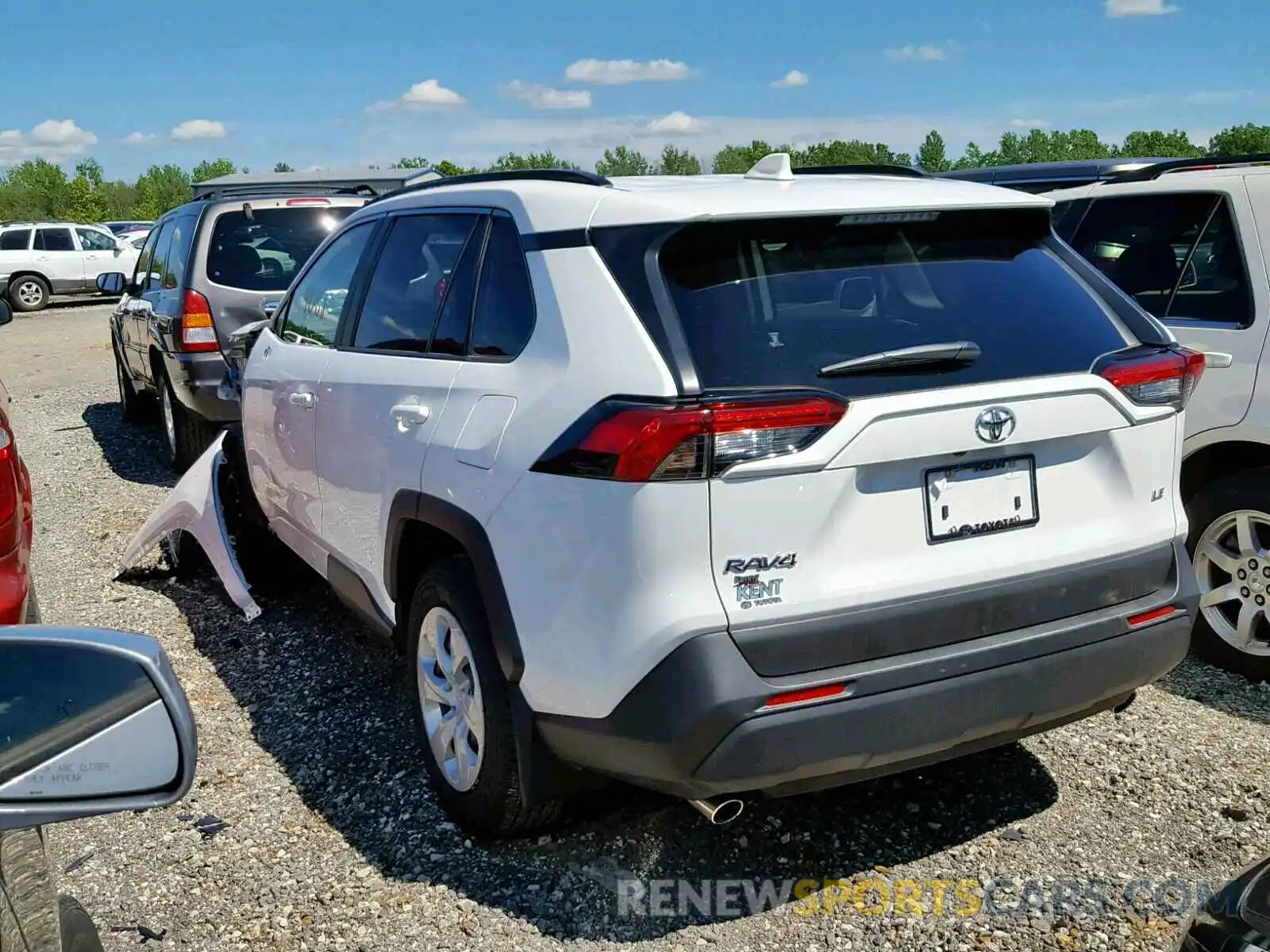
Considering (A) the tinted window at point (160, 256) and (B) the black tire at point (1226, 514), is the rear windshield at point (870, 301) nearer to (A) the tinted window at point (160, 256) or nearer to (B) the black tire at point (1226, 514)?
(B) the black tire at point (1226, 514)

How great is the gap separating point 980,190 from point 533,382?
1371 mm

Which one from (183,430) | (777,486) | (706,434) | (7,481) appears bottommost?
(183,430)

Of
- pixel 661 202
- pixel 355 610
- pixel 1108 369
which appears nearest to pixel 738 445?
pixel 661 202

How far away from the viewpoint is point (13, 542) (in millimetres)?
3582

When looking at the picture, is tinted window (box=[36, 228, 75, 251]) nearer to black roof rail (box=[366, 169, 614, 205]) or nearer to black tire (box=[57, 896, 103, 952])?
black roof rail (box=[366, 169, 614, 205])

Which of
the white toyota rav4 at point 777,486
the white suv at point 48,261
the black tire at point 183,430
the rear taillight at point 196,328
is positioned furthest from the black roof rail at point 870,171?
the white suv at point 48,261

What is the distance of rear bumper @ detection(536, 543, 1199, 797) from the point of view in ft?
8.30

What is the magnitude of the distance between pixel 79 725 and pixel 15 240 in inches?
1093

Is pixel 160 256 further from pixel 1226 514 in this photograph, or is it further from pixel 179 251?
pixel 1226 514

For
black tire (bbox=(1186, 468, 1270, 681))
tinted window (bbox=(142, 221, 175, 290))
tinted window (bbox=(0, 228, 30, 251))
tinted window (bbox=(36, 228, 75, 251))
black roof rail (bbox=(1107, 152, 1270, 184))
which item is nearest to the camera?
black tire (bbox=(1186, 468, 1270, 681))

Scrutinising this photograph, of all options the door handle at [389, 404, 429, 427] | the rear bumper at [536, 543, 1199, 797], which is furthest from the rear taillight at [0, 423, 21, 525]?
the rear bumper at [536, 543, 1199, 797]

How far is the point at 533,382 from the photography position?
114 inches

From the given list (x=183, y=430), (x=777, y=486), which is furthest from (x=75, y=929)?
(x=183, y=430)

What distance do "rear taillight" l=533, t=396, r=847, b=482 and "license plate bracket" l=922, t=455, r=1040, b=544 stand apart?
0.35m
